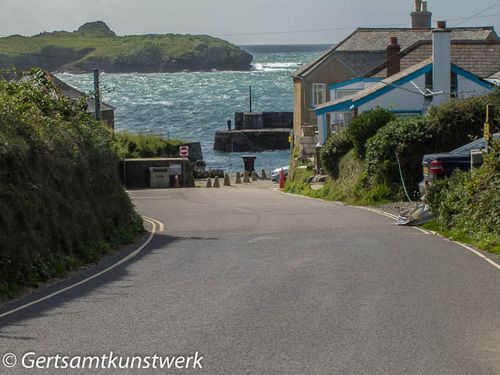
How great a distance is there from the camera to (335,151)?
42.0 meters

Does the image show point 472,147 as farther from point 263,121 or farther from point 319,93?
point 263,121

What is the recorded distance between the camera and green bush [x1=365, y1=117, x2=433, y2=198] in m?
33.8

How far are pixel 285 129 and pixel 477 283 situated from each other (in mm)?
100164

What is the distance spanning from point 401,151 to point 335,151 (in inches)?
329

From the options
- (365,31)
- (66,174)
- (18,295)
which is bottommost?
(18,295)

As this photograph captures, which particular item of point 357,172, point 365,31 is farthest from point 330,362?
point 365,31

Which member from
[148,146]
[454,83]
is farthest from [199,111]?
[454,83]

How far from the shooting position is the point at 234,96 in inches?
7219

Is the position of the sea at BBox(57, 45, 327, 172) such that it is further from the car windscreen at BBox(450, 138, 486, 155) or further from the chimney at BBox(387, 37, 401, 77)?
the car windscreen at BBox(450, 138, 486, 155)

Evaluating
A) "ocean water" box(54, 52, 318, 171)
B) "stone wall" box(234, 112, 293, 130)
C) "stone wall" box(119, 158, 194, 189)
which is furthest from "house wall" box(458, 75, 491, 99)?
"stone wall" box(234, 112, 293, 130)

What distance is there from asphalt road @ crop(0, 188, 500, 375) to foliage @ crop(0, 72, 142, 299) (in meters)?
0.91

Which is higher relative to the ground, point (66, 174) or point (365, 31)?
point (365, 31)

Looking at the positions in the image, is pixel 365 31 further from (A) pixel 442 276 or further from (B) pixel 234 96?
(B) pixel 234 96

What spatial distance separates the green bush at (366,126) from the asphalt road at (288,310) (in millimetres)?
14917
